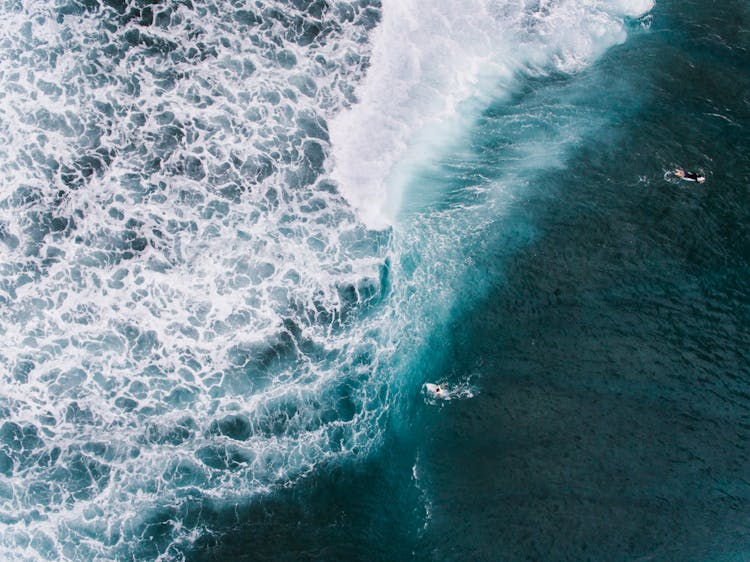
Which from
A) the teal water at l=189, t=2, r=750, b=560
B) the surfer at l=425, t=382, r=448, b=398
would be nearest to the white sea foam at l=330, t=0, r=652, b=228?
the teal water at l=189, t=2, r=750, b=560

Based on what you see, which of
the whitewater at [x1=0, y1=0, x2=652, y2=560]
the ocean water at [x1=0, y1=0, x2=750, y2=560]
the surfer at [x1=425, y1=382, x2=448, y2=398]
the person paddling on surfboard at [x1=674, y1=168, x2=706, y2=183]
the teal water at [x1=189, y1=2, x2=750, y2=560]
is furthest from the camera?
the person paddling on surfboard at [x1=674, y1=168, x2=706, y2=183]

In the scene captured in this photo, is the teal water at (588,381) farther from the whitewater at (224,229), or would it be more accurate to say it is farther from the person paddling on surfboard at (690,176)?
the whitewater at (224,229)

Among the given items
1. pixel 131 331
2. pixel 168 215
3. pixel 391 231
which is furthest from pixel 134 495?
pixel 391 231

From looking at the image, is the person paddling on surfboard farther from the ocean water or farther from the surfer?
the surfer

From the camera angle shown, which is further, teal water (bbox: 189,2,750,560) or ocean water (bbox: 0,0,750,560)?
ocean water (bbox: 0,0,750,560)

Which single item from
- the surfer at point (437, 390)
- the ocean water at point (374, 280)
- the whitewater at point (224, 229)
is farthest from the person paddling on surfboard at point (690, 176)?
the surfer at point (437, 390)

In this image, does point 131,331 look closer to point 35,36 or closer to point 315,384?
point 315,384
